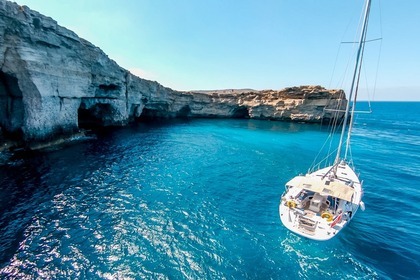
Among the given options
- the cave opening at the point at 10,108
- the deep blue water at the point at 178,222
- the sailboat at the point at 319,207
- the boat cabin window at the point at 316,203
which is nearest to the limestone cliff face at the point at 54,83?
the cave opening at the point at 10,108

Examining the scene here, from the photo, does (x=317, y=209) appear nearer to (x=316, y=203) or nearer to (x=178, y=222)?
(x=316, y=203)

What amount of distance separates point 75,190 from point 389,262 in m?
23.1

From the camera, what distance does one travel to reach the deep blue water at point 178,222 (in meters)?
11.4

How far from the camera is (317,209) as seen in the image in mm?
14609

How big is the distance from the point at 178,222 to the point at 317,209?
31.5 ft

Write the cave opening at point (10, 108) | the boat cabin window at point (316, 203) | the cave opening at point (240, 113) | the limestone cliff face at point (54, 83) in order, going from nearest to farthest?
the boat cabin window at point (316, 203) < the limestone cliff face at point (54, 83) < the cave opening at point (10, 108) < the cave opening at point (240, 113)

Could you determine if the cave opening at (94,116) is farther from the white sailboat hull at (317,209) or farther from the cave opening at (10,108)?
the white sailboat hull at (317,209)

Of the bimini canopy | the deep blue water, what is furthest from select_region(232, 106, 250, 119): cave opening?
the bimini canopy

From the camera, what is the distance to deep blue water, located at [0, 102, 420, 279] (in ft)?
37.4

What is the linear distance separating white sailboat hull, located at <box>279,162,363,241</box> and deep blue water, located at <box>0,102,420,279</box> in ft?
4.24

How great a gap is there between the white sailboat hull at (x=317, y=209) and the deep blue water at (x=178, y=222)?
1293 millimetres

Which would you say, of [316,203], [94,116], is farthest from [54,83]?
[316,203]

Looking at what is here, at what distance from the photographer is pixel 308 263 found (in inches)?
470

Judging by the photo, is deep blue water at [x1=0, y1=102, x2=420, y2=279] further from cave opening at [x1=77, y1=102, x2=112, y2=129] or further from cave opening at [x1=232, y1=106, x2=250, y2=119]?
cave opening at [x1=232, y1=106, x2=250, y2=119]
